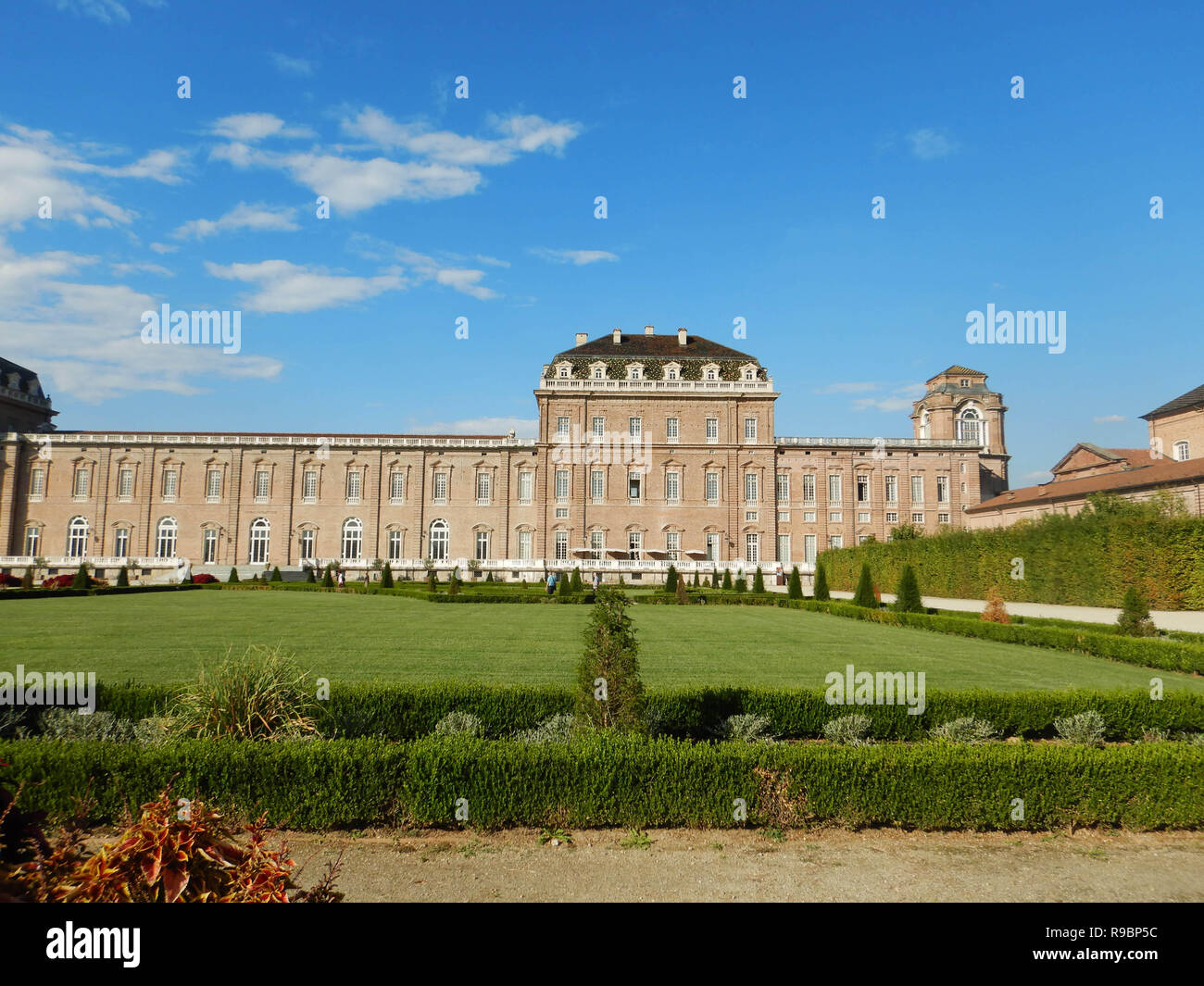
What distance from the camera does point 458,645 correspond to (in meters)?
13.6

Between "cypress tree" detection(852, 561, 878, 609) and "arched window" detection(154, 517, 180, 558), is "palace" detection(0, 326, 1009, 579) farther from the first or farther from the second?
"cypress tree" detection(852, 561, 878, 609)

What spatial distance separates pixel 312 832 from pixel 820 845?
159 inches

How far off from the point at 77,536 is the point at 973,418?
209 ft

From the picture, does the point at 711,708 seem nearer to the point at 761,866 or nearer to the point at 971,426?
the point at 761,866

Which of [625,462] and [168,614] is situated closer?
[168,614]


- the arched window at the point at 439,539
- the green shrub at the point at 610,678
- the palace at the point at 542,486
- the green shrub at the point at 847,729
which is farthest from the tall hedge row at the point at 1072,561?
the arched window at the point at 439,539

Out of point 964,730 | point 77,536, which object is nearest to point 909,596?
point 964,730

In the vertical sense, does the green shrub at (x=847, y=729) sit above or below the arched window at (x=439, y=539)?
below

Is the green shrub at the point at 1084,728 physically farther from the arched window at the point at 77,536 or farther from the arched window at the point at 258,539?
the arched window at the point at 77,536

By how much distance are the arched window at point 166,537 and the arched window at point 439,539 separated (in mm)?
17108

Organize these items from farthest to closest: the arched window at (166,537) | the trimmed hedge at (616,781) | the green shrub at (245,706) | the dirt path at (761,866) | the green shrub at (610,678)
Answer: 1. the arched window at (166,537)
2. the green shrub at (610,678)
3. the green shrub at (245,706)
4. the trimmed hedge at (616,781)
5. the dirt path at (761,866)

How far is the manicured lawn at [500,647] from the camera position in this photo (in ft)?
34.9
